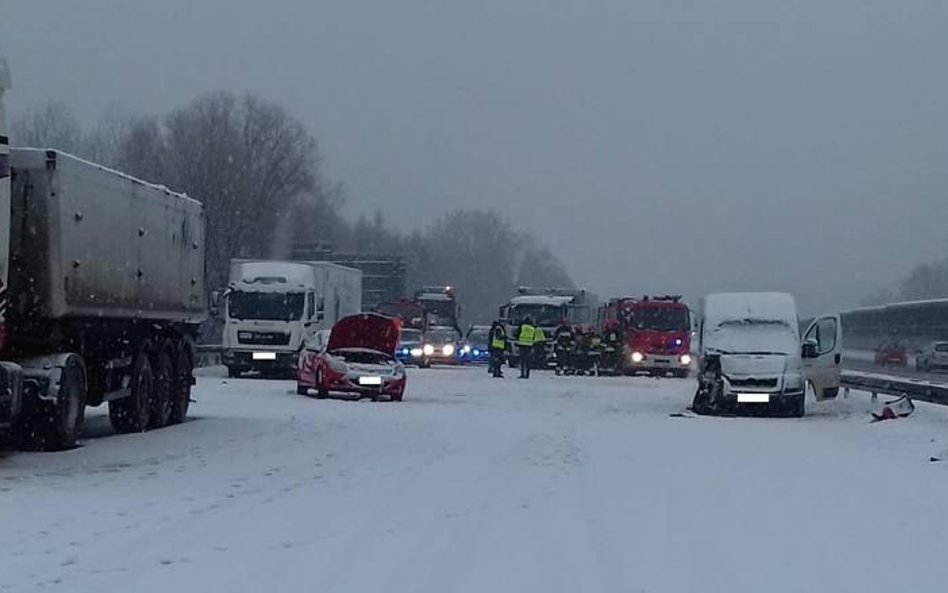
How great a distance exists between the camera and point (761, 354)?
89.3ft

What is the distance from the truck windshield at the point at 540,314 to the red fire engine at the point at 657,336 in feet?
16.0

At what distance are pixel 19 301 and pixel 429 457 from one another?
4865mm

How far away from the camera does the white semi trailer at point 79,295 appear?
629 inches

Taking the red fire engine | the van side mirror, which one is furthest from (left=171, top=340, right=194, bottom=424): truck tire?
the red fire engine

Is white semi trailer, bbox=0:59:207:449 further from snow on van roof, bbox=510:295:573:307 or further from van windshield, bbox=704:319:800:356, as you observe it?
snow on van roof, bbox=510:295:573:307

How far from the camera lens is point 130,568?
8.93m

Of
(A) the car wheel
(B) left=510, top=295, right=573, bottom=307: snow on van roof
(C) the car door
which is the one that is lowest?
(A) the car wheel

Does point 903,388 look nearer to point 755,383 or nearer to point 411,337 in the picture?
point 755,383

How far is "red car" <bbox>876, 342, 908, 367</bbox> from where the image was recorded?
250 ft

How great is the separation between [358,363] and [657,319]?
74.2 feet

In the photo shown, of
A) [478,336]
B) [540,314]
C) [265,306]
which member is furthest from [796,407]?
[478,336]

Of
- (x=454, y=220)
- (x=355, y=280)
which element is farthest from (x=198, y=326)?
(x=454, y=220)

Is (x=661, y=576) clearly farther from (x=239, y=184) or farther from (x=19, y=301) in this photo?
(x=239, y=184)

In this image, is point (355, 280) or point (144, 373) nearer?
point (144, 373)
